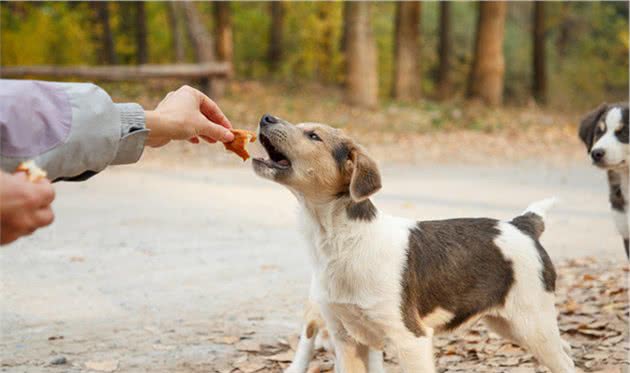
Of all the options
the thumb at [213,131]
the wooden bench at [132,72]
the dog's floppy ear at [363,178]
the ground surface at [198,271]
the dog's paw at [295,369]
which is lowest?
the ground surface at [198,271]

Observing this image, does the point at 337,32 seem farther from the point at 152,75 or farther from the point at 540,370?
the point at 540,370

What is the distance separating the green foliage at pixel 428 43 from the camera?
29.8 metres

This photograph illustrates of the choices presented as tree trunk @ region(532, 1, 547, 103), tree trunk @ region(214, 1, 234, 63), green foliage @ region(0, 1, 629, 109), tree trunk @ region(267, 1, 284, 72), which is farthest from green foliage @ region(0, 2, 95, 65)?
tree trunk @ region(532, 1, 547, 103)

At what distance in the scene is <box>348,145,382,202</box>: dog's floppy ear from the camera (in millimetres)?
3688

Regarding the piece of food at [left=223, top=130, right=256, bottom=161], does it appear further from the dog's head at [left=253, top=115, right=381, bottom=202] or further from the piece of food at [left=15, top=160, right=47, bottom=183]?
the piece of food at [left=15, top=160, right=47, bottom=183]

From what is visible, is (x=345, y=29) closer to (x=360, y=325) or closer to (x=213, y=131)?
(x=360, y=325)

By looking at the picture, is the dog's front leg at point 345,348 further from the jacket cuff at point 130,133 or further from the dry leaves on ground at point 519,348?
the jacket cuff at point 130,133

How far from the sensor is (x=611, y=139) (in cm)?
633

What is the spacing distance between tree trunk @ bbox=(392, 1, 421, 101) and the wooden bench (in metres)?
6.86

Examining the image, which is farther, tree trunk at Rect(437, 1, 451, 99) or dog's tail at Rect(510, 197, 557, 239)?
tree trunk at Rect(437, 1, 451, 99)

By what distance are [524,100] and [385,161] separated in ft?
44.4

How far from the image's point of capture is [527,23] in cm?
3509

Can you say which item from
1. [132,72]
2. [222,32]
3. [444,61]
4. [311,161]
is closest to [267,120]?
[311,161]

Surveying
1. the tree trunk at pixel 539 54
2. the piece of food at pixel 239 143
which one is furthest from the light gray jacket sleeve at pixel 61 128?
A: the tree trunk at pixel 539 54
